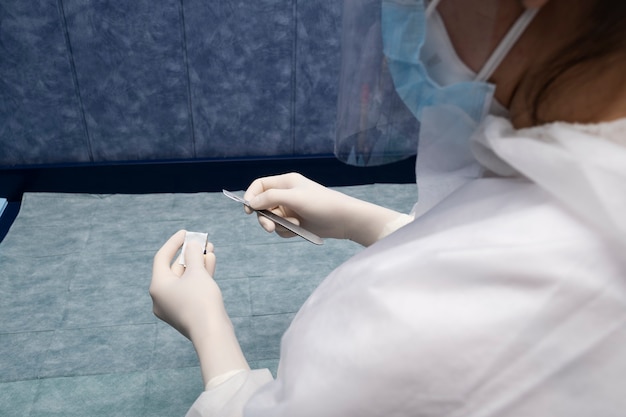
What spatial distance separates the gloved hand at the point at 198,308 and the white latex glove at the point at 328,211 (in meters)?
0.18

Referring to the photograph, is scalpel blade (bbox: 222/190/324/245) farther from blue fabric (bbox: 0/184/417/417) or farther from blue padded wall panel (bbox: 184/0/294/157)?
blue padded wall panel (bbox: 184/0/294/157)

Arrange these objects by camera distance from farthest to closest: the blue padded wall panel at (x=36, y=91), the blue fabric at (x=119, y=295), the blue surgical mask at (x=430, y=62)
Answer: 1. the blue padded wall panel at (x=36, y=91)
2. the blue fabric at (x=119, y=295)
3. the blue surgical mask at (x=430, y=62)

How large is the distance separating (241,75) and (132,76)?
1.24 feet

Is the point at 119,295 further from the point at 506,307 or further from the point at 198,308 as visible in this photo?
the point at 506,307

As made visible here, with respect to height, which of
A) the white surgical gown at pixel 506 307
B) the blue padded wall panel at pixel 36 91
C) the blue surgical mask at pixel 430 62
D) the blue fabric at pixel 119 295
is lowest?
the blue fabric at pixel 119 295

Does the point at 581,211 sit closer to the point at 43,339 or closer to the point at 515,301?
the point at 515,301

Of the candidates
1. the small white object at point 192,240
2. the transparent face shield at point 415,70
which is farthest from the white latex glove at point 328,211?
the transparent face shield at point 415,70

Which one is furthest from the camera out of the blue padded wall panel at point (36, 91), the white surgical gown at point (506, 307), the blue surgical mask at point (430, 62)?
the blue padded wall panel at point (36, 91)

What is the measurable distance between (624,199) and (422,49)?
0.25 m

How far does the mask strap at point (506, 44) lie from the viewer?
18.9 inches

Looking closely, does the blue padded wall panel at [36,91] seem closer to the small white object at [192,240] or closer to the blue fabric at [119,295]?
the blue fabric at [119,295]

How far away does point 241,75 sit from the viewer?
77.7 inches

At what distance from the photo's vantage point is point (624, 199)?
1.40 ft

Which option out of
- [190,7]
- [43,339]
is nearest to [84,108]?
[190,7]
